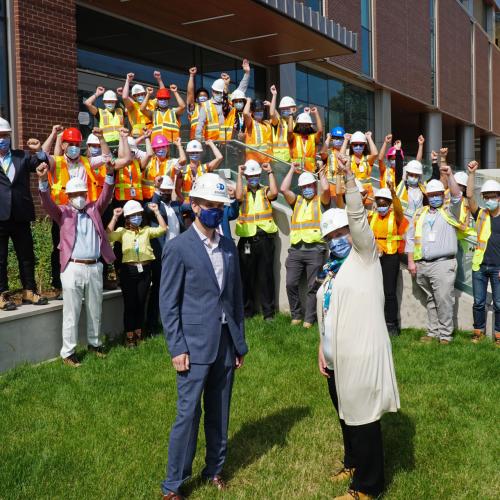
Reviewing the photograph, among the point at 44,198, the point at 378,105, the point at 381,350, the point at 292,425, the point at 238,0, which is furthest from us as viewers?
the point at 378,105

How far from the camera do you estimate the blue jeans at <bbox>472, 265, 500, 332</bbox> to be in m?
8.90

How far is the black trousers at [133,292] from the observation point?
340 inches

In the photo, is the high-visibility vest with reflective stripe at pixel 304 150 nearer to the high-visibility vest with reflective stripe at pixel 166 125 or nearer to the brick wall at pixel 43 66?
the high-visibility vest with reflective stripe at pixel 166 125

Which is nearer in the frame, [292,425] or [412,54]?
[292,425]

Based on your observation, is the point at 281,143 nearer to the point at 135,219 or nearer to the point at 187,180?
the point at 187,180

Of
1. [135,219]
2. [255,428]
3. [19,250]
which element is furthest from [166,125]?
[255,428]

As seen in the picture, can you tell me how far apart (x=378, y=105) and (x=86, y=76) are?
18.3m

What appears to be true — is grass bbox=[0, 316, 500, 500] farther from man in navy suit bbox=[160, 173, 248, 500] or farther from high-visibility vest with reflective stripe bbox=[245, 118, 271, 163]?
high-visibility vest with reflective stripe bbox=[245, 118, 271, 163]

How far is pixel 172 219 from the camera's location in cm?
935

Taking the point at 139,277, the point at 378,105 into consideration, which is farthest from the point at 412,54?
the point at 139,277

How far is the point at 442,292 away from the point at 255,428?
4.23m

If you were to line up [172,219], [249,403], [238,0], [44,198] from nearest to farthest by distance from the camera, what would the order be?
1. [249,403]
2. [44,198]
3. [172,219]
4. [238,0]

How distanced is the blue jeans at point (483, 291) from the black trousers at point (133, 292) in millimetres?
4638

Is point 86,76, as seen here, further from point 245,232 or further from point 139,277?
point 139,277
